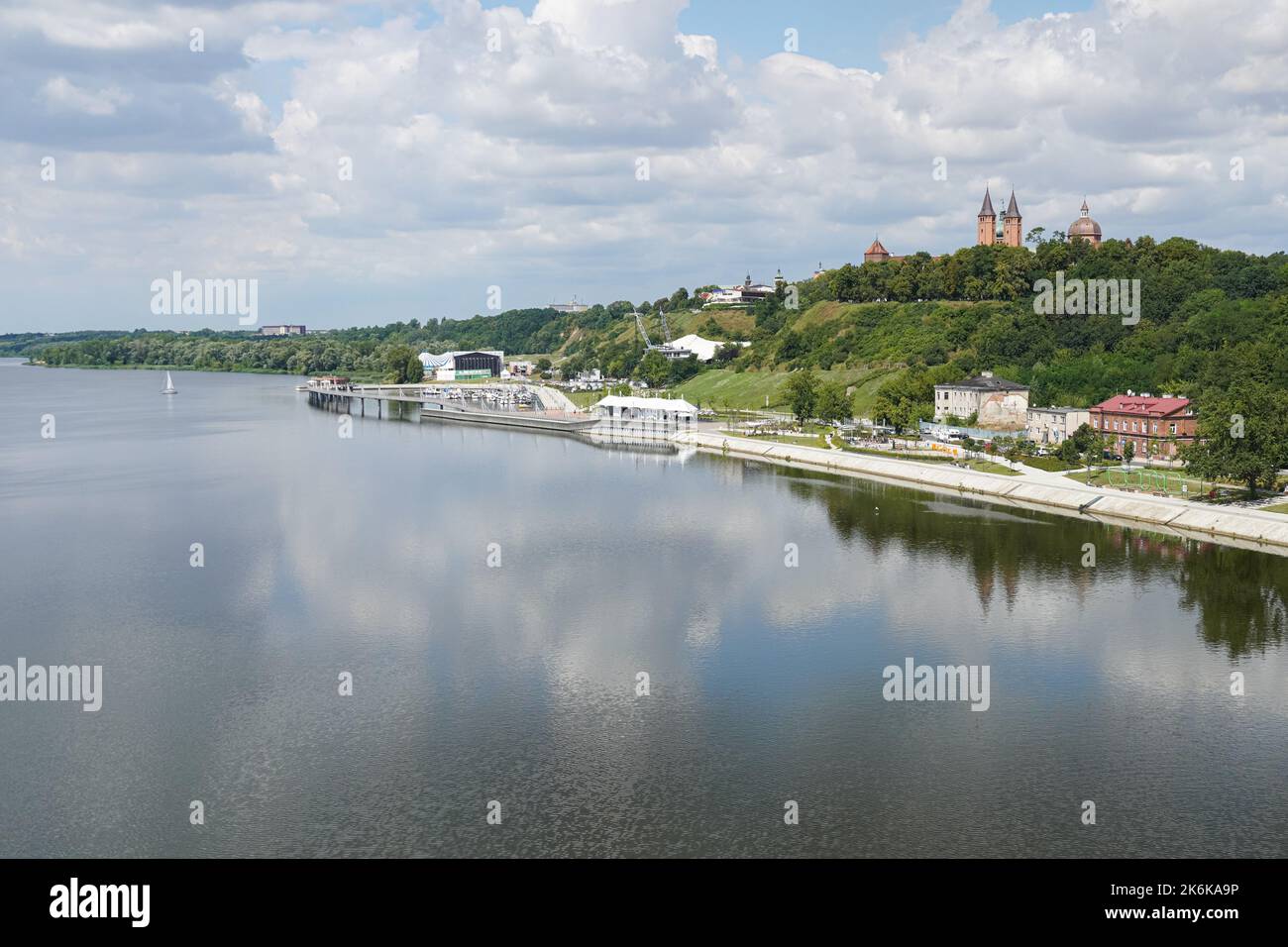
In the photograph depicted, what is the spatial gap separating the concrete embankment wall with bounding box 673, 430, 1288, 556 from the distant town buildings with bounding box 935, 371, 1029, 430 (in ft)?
31.8

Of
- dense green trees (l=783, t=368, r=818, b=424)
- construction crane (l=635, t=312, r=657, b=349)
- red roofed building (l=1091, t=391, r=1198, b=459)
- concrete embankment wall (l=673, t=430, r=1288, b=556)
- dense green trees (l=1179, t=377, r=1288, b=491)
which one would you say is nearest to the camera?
concrete embankment wall (l=673, t=430, r=1288, b=556)

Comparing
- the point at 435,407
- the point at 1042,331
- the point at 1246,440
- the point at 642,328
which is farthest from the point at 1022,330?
the point at 642,328

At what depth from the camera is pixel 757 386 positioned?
110625mm

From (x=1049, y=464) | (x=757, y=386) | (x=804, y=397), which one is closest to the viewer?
(x=1049, y=464)

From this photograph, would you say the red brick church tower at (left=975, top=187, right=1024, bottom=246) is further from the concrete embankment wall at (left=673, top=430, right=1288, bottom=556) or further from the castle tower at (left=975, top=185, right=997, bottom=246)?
the concrete embankment wall at (left=673, top=430, right=1288, bottom=556)

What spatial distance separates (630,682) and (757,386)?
84.3 metres

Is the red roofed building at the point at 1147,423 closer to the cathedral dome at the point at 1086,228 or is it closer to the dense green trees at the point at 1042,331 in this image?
the dense green trees at the point at 1042,331

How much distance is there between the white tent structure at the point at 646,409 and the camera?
96.6 metres

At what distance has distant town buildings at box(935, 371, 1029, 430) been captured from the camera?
72125 millimetres

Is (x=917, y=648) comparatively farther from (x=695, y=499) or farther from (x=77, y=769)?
(x=695, y=499)

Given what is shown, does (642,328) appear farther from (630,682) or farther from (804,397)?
(630,682)

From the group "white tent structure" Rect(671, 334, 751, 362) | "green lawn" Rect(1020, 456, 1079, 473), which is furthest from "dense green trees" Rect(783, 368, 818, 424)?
"white tent structure" Rect(671, 334, 751, 362)

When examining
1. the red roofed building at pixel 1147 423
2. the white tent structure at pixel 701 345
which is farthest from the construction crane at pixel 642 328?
the red roofed building at pixel 1147 423
